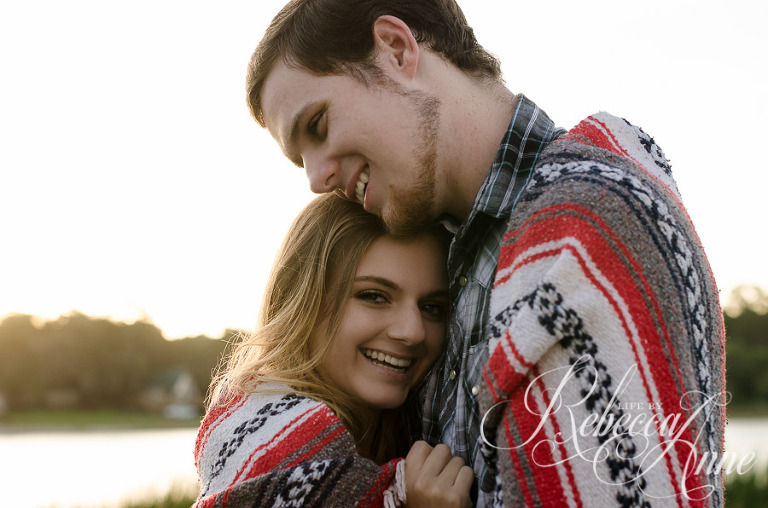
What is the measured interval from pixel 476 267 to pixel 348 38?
94 cm

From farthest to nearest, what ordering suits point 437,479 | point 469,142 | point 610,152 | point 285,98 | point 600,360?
point 285,98, point 469,142, point 437,479, point 610,152, point 600,360

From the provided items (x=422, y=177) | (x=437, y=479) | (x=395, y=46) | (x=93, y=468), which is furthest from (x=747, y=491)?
(x=93, y=468)

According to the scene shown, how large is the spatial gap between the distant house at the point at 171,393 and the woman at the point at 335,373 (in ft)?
80.2

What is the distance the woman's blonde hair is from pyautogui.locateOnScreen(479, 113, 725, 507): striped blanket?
1116 millimetres

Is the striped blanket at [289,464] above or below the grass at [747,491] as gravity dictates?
above

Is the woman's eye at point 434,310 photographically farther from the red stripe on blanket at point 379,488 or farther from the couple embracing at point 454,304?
the red stripe on blanket at point 379,488

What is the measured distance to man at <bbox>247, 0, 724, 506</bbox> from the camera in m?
1.39

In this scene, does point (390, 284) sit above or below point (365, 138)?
below

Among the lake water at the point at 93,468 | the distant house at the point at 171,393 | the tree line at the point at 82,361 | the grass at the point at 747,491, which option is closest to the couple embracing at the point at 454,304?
the lake water at the point at 93,468

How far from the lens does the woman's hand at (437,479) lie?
1838 mm

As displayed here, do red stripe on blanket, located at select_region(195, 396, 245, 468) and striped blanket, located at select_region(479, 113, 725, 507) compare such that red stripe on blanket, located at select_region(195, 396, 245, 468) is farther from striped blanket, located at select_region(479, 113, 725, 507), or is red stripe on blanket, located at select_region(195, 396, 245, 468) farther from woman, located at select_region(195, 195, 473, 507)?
striped blanket, located at select_region(479, 113, 725, 507)

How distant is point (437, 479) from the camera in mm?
1880

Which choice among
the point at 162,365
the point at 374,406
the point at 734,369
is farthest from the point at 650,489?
the point at 162,365

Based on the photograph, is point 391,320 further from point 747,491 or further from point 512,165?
point 747,491
